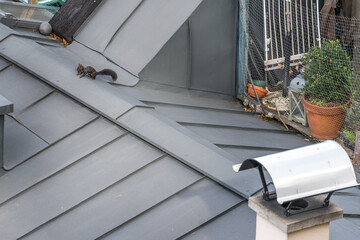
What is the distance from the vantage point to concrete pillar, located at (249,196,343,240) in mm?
4324

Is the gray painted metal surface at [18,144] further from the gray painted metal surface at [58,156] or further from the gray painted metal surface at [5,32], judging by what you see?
the gray painted metal surface at [5,32]

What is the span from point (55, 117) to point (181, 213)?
252 cm

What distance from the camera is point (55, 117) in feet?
25.2

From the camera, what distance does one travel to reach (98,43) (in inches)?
391

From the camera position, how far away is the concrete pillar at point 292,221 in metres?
4.32

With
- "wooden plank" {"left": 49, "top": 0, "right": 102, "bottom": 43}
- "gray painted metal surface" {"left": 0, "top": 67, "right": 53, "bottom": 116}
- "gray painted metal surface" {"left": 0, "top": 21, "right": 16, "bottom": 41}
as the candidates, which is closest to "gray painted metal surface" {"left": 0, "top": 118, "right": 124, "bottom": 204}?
"gray painted metal surface" {"left": 0, "top": 67, "right": 53, "bottom": 116}

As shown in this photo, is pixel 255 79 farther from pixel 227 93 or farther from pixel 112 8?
pixel 112 8

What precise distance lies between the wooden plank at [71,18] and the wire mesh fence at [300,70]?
A: 2768mm

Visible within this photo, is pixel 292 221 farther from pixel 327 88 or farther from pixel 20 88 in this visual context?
pixel 327 88

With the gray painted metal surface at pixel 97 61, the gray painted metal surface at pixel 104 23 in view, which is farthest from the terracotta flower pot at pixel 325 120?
the gray painted metal surface at pixel 104 23

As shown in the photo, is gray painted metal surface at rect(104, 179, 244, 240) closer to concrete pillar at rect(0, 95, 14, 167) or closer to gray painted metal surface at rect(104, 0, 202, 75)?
concrete pillar at rect(0, 95, 14, 167)

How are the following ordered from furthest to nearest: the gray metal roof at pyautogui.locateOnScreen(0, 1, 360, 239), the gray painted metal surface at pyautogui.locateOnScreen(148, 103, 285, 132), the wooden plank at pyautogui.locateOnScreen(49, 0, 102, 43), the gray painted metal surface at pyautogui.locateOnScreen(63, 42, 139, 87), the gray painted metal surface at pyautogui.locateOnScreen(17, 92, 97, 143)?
the wooden plank at pyautogui.locateOnScreen(49, 0, 102, 43) → the gray painted metal surface at pyautogui.locateOnScreen(63, 42, 139, 87) → the gray painted metal surface at pyautogui.locateOnScreen(148, 103, 285, 132) → the gray painted metal surface at pyautogui.locateOnScreen(17, 92, 97, 143) → the gray metal roof at pyautogui.locateOnScreen(0, 1, 360, 239)

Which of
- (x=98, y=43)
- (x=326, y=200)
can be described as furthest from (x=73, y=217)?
(x=98, y=43)

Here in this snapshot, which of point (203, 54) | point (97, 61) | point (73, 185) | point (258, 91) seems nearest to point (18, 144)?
point (73, 185)
